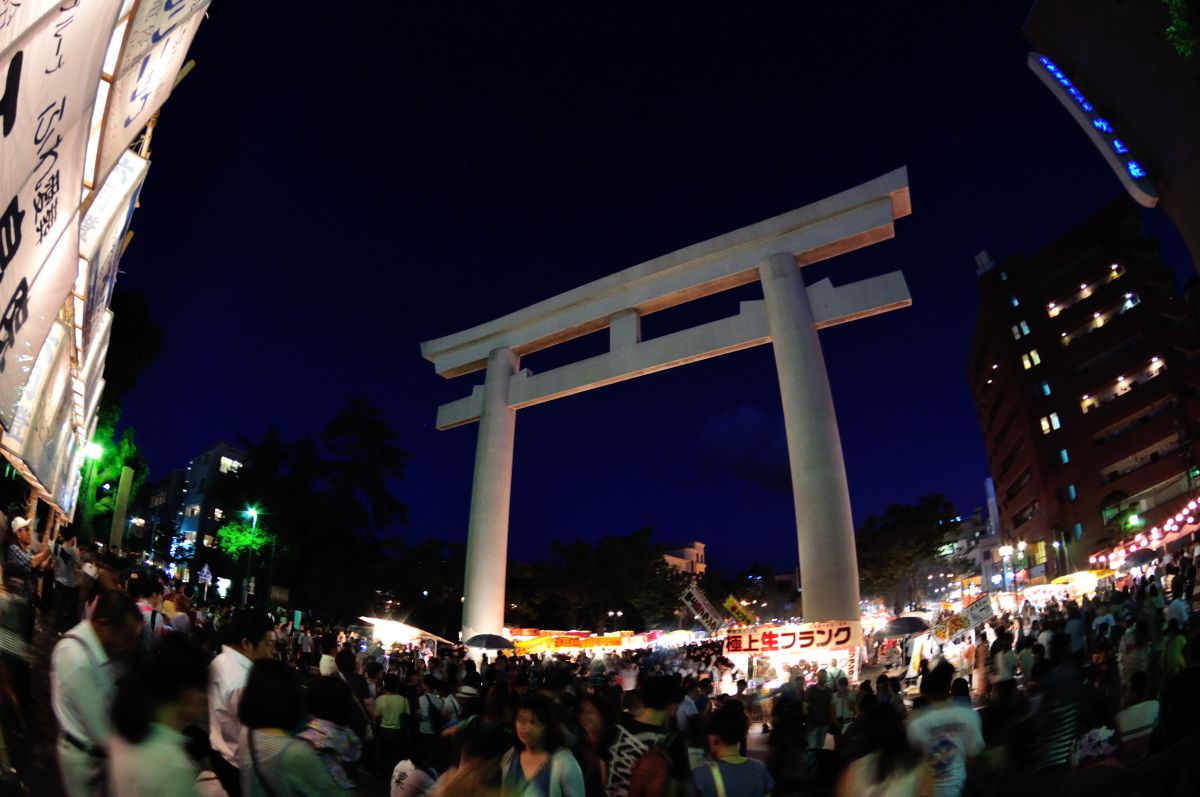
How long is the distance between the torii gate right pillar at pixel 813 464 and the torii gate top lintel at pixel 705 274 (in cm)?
91

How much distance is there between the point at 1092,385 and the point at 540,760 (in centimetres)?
4590

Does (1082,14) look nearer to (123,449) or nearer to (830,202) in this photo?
(830,202)

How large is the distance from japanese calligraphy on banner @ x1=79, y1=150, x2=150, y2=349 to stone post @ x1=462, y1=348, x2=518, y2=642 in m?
11.1

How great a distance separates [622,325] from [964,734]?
1671cm

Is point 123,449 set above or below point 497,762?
above

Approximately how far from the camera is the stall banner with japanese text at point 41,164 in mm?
4621

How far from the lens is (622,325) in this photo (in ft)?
65.5

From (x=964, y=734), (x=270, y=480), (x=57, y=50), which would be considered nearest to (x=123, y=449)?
(x=270, y=480)

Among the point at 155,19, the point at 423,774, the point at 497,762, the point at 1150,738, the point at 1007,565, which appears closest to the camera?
the point at 497,762

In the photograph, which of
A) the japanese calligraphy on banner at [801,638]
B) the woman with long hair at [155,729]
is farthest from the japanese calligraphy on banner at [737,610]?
the woman with long hair at [155,729]

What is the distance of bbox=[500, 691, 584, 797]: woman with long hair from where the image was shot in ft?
9.59

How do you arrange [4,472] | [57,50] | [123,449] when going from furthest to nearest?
[123,449], [4,472], [57,50]

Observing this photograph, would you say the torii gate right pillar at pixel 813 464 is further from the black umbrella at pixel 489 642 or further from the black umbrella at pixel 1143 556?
the black umbrella at pixel 1143 556

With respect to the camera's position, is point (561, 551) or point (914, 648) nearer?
point (914, 648)
